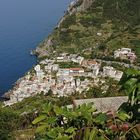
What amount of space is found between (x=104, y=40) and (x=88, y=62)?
13.6m

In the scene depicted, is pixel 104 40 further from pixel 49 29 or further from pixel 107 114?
pixel 107 114

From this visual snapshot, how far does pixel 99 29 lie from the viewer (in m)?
64.8

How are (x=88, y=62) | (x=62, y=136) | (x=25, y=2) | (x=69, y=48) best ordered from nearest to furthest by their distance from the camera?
(x=62, y=136) → (x=88, y=62) → (x=69, y=48) → (x=25, y=2)

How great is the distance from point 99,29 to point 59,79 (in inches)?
924

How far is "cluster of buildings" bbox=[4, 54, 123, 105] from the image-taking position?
39431 millimetres

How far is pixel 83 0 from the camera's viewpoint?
76188mm

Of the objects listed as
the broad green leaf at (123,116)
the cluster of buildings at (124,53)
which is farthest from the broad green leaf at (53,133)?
the cluster of buildings at (124,53)

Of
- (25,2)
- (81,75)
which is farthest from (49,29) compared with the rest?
(81,75)

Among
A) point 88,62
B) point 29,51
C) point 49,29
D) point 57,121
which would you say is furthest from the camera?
point 49,29

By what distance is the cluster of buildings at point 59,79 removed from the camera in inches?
→ 1552

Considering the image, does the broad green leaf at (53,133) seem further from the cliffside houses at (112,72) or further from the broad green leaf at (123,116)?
the cliffside houses at (112,72)

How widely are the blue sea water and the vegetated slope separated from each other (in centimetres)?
395

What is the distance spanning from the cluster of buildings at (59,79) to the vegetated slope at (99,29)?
6.24m

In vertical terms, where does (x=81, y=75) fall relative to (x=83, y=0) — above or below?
below
